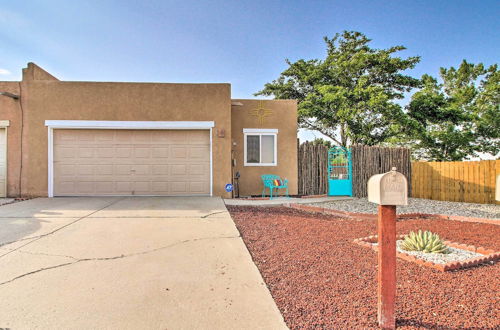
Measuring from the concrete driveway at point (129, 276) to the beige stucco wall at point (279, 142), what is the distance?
190 inches

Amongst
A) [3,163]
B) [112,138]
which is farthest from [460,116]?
[3,163]

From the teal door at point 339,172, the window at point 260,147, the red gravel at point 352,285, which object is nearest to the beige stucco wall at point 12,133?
the window at point 260,147

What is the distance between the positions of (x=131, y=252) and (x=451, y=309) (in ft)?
12.0

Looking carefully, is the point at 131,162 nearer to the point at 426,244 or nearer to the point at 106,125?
the point at 106,125

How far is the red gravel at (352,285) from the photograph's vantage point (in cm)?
230

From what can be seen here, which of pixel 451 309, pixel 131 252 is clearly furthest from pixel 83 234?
pixel 451 309

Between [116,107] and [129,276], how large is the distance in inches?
301

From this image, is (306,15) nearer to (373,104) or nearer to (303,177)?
(373,104)

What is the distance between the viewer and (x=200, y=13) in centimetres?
1043

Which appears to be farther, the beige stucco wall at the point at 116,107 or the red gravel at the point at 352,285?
the beige stucco wall at the point at 116,107

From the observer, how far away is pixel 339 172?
37.1 ft

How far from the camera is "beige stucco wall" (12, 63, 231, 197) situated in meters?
9.30

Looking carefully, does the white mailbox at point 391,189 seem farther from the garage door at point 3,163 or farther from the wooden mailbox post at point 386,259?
the garage door at point 3,163

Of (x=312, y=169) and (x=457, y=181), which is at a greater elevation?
(x=312, y=169)
